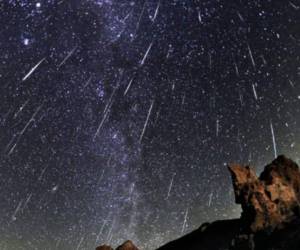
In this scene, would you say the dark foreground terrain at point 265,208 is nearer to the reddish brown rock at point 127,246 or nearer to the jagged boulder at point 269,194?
the jagged boulder at point 269,194

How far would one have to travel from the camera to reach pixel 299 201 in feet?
113

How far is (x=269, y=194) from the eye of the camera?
3434cm

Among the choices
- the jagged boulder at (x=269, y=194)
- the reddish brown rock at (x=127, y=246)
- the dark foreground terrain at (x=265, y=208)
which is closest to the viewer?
the dark foreground terrain at (x=265, y=208)

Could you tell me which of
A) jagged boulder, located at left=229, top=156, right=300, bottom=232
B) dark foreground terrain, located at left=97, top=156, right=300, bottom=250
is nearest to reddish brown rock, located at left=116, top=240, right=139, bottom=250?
dark foreground terrain, located at left=97, top=156, right=300, bottom=250

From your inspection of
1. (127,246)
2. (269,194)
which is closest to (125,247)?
(127,246)

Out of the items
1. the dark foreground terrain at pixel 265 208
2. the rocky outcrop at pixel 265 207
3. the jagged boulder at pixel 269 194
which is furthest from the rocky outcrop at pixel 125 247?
the jagged boulder at pixel 269 194

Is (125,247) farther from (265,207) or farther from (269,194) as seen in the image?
(269,194)

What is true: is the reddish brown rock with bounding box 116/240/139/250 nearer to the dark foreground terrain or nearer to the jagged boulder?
the dark foreground terrain

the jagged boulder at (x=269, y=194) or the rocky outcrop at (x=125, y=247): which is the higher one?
the jagged boulder at (x=269, y=194)

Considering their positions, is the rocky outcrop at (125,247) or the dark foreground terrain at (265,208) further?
the rocky outcrop at (125,247)

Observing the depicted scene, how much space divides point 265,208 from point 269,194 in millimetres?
1411

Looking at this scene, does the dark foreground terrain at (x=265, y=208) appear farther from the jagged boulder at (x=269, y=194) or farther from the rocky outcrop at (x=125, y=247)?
the rocky outcrop at (x=125, y=247)

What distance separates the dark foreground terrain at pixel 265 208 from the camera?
31.5m

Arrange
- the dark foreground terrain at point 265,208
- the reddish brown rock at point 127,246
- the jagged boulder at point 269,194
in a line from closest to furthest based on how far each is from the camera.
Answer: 1. the dark foreground terrain at point 265,208
2. the jagged boulder at point 269,194
3. the reddish brown rock at point 127,246
